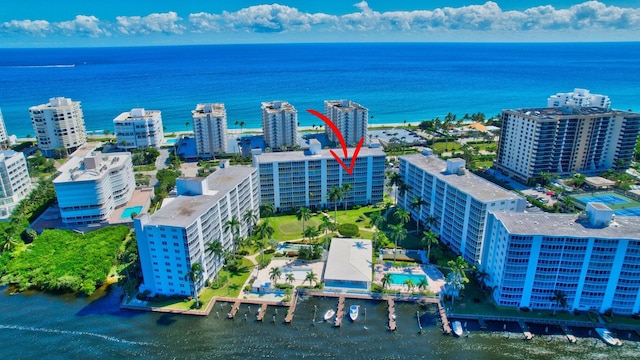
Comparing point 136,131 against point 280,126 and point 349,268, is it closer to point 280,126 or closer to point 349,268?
point 280,126

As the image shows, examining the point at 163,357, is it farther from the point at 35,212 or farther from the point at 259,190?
the point at 35,212

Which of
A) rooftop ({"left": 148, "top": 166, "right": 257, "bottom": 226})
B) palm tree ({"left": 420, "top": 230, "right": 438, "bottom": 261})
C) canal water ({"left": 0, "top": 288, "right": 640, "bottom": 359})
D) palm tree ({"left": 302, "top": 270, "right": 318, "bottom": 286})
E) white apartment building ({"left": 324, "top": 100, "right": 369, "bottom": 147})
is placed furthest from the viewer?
white apartment building ({"left": 324, "top": 100, "right": 369, "bottom": 147})

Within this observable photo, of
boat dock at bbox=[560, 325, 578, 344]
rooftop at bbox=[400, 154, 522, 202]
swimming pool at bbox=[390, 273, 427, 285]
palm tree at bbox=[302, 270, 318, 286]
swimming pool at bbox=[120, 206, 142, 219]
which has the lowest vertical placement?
boat dock at bbox=[560, 325, 578, 344]

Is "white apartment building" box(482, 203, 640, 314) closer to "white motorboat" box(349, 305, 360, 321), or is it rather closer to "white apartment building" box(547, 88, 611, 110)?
"white motorboat" box(349, 305, 360, 321)

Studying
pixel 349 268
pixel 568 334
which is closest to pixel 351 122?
pixel 349 268

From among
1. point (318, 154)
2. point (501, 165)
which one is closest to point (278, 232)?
point (318, 154)

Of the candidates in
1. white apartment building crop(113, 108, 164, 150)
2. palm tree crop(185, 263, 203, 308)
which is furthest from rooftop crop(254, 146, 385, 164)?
white apartment building crop(113, 108, 164, 150)
